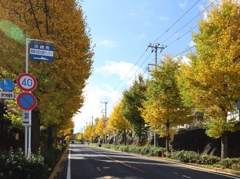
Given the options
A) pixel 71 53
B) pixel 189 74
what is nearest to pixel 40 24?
pixel 71 53

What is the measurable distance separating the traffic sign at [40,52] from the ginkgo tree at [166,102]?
17.6m

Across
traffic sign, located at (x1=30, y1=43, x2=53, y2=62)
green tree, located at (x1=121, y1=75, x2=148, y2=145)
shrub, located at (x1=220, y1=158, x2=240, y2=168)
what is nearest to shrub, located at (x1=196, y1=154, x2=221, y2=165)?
shrub, located at (x1=220, y1=158, x2=240, y2=168)

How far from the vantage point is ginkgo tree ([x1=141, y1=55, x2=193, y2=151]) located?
2519 cm

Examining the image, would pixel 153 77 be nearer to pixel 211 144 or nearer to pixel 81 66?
pixel 211 144

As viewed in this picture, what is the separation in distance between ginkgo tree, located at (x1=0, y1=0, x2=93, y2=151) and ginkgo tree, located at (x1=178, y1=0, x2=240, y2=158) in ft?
22.9

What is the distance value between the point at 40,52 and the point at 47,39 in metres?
3.48

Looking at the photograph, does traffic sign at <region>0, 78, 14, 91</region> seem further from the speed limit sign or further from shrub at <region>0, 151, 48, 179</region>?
shrub at <region>0, 151, 48, 179</region>

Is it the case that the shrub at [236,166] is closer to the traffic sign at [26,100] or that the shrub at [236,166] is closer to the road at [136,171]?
the road at [136,171]

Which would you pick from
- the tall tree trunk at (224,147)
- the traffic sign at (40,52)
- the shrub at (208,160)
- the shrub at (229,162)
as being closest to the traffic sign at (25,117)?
the traffic sign at (40,52)

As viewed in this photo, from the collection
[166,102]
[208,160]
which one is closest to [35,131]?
[208,160]

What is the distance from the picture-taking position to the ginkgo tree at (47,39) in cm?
1162

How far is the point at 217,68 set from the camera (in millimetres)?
15242

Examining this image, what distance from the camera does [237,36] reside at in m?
15.7

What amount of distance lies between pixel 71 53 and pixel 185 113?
15473mm
